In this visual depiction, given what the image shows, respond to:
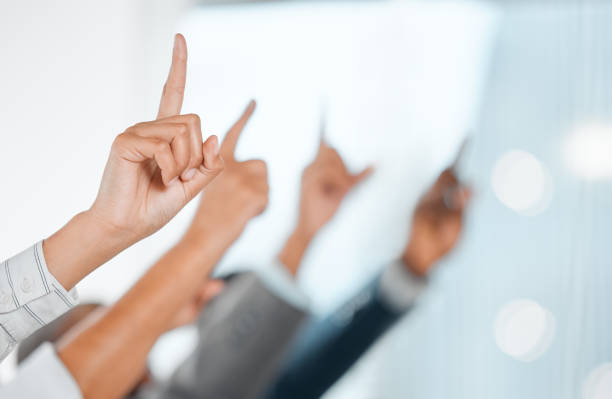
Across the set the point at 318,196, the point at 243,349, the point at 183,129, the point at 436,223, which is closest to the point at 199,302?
the point at 243,349

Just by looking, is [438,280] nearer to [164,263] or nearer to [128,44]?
[164,263]

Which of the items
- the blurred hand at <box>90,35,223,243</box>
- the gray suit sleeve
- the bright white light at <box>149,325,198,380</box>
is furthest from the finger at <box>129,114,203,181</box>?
the bright white light at <box>149,325,198,380</box>

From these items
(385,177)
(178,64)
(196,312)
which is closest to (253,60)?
(385,177)

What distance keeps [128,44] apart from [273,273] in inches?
22.0

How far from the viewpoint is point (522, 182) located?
0.70 metres

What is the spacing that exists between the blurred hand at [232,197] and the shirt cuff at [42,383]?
0.17 metres

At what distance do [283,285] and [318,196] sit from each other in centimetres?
13

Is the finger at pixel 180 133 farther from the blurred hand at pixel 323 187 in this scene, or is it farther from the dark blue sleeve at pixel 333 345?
the dark blue sleeve at pixel 333 345

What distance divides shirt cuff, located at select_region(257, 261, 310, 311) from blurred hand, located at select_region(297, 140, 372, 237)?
7cm

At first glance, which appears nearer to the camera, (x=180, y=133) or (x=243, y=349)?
(x=180, y=133)

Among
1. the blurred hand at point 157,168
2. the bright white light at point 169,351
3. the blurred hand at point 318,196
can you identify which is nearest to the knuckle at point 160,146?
the blurred hand at point 157,168

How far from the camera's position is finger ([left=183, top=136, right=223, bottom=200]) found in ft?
1.14

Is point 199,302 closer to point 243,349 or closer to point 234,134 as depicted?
point 243,349

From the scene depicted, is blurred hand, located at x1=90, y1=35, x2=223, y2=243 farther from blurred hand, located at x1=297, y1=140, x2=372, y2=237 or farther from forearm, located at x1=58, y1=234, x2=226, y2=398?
blurred hand, located at x1=297, y1=140, x2=372, y2=237
